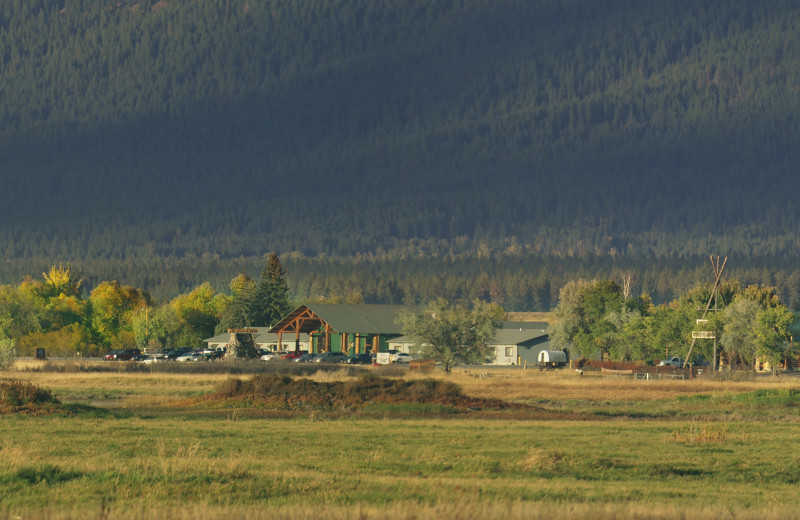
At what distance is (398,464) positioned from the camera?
31.9 metres

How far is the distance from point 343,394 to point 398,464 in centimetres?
2647

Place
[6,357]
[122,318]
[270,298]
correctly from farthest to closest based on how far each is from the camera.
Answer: [270,298]
[122,318]
[6,357]

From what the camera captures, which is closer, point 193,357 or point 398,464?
point 398,464

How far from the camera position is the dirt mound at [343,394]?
56.3 metres

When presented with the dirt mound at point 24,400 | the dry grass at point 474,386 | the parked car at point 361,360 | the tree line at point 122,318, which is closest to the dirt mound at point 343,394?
the dry grass at point 474,386

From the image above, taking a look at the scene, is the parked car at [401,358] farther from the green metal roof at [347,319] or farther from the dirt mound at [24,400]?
the dirt mound at [24,400]

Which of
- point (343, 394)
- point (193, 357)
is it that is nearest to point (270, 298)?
point (193, 357)

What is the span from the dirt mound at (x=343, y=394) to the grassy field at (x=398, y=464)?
6.93ft

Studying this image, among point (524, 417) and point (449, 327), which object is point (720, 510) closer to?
point (524, 417)

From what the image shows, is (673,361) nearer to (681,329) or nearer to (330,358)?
(681,329)

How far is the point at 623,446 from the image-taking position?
3775 cm

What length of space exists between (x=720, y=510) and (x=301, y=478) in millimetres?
9209

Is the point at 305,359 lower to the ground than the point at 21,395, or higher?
higher

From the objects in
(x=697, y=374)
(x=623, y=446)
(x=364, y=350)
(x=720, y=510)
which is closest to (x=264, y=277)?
(x=364, y=350)
